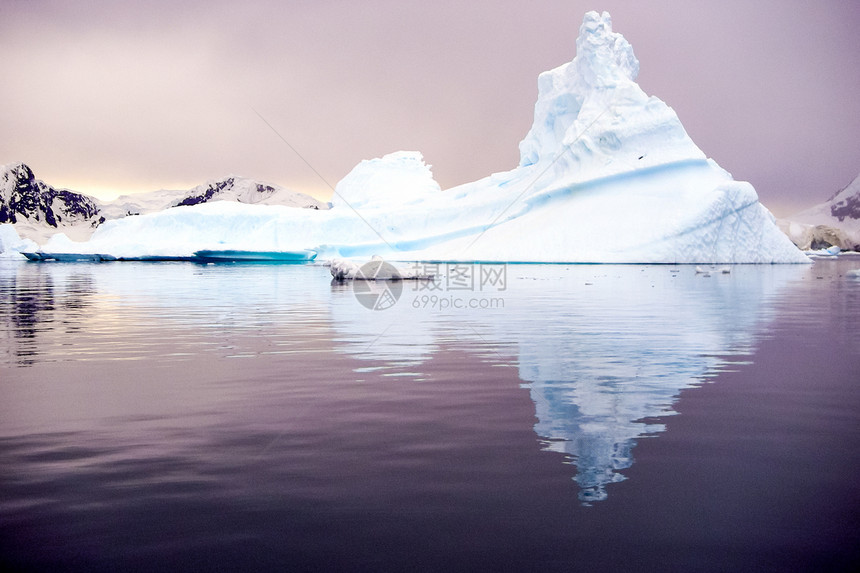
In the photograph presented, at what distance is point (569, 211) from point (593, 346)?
32.9 meters

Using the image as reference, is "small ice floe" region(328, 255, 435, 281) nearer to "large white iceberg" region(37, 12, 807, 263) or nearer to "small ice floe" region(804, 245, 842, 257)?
"large white iceberg" region(37, 12, 807, 263)

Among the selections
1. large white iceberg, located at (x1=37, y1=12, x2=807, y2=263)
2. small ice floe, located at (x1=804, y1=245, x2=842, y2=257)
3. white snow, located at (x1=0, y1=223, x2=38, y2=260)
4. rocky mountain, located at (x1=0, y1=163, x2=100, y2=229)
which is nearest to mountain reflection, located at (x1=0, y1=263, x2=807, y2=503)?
large white iceberg, located at (x1=37, y1=12, x2=807, y2=263)

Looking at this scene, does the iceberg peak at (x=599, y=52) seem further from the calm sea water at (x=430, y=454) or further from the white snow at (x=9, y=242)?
the white snow at (x=9, y=242)

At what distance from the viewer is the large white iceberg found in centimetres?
3569

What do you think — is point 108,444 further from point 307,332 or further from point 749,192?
point 749,192

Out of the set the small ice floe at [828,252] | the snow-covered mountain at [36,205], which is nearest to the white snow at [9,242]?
the snow-covered mountain at [36,205]

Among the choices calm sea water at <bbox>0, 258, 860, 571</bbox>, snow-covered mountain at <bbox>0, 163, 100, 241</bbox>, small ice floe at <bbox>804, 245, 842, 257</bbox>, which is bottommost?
calm sea water at <bbox>0, 258, 860, 571</bbox>

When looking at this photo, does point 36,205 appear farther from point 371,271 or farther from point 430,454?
point 430,454

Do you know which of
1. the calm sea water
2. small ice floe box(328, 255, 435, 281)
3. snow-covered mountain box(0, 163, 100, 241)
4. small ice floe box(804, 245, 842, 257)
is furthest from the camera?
snow-covered mountain box(0, 163, 100, 241)

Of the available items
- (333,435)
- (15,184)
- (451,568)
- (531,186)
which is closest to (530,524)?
(451,568)

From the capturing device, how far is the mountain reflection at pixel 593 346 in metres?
3.88

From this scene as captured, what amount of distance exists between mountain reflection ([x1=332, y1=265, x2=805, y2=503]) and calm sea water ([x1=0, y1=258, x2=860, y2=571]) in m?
0.04

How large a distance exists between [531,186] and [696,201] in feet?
34.6

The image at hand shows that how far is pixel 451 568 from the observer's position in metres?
2.25
